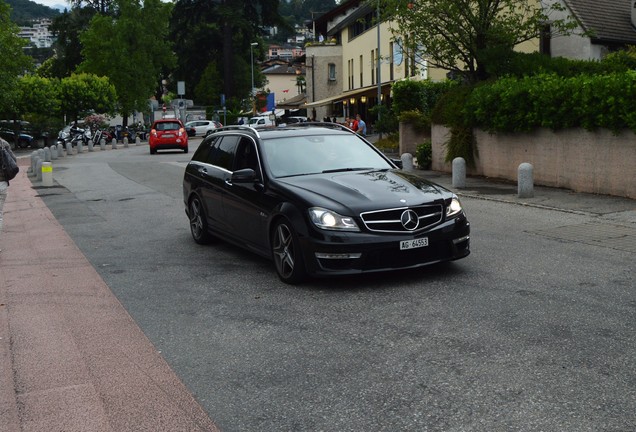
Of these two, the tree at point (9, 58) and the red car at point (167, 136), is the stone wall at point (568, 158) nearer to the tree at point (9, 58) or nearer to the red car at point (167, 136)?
the red car at point (167, 136)

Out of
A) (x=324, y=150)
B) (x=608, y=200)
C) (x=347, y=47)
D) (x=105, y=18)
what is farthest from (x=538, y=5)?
(x=105, y=18)

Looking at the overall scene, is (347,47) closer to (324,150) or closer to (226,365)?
(324,150)

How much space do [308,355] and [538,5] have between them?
24311 millimetres

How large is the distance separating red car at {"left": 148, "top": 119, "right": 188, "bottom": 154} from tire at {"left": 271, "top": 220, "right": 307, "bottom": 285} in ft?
104

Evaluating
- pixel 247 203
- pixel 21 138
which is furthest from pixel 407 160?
pixel 21 138

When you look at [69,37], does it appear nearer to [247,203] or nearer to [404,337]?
[247,203]

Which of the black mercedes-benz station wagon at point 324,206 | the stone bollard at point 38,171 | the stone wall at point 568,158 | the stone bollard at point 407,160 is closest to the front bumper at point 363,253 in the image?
the black mercedes-benz station wagon at point 324,206

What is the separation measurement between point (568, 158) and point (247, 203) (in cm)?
950

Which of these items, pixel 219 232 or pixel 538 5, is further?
pixel 538 5

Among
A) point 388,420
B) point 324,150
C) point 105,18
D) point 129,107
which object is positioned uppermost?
point 105,18

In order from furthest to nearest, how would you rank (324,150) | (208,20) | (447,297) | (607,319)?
(208,20) → (324,150) → (447,297) → (607,319)

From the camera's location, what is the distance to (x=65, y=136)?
2080 inches

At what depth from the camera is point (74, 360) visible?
5.71m

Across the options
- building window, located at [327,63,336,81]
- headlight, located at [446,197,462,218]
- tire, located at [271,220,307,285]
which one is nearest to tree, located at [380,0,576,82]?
headlight, located at [446,197,462,218]
